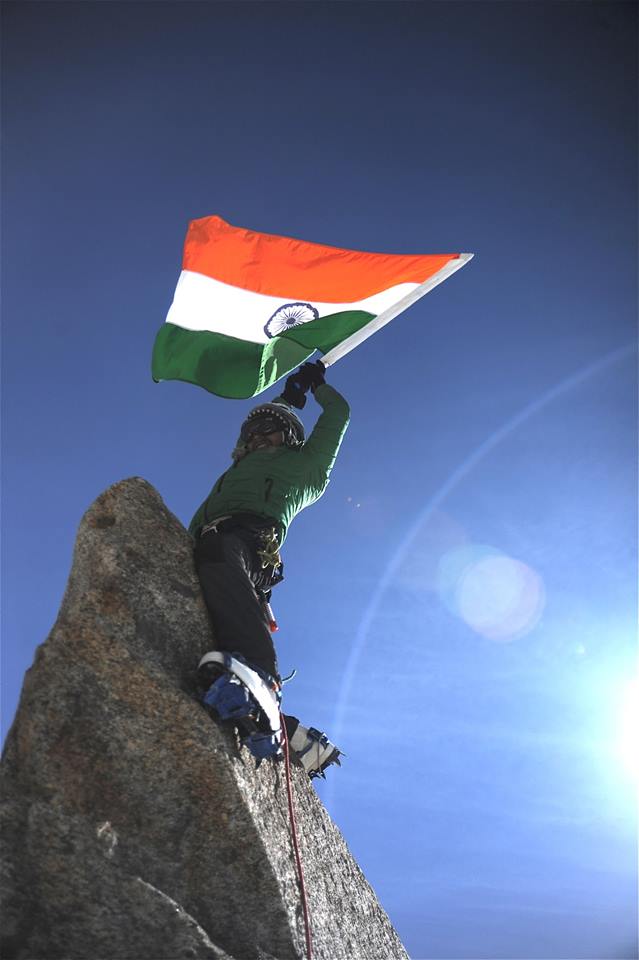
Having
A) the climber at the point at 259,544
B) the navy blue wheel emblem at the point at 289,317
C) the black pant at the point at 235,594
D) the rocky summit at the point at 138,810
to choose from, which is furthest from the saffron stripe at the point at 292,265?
the rocky summit at the point at 138,810

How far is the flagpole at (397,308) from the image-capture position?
10.6 m

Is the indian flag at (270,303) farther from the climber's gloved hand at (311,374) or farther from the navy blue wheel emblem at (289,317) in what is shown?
the climber's gloved hand at (311,374)

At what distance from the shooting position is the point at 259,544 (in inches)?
296

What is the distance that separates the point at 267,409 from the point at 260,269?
3.76 metres

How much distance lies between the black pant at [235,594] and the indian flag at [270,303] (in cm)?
347

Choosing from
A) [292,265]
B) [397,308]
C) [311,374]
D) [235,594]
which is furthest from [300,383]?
[235,594]

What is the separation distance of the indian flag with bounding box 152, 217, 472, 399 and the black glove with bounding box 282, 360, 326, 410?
61 cm

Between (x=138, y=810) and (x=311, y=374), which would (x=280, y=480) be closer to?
(x=311, y=374)

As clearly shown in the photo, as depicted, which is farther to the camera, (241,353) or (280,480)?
(241,353)

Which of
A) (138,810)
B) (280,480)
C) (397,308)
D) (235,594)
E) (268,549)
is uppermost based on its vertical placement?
(397,308)

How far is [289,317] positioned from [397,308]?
1.69m

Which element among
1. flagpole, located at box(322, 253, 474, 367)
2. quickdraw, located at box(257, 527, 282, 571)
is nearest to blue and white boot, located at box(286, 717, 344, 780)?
quickdraw, located at box(257, 527, 282, 571)

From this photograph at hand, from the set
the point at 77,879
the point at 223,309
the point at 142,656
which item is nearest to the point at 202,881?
the point at 77,879

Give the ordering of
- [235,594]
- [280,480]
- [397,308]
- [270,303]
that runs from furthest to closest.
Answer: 1. [270,303]
2. [397,308]
3. [280,480]
4. [235,594]
